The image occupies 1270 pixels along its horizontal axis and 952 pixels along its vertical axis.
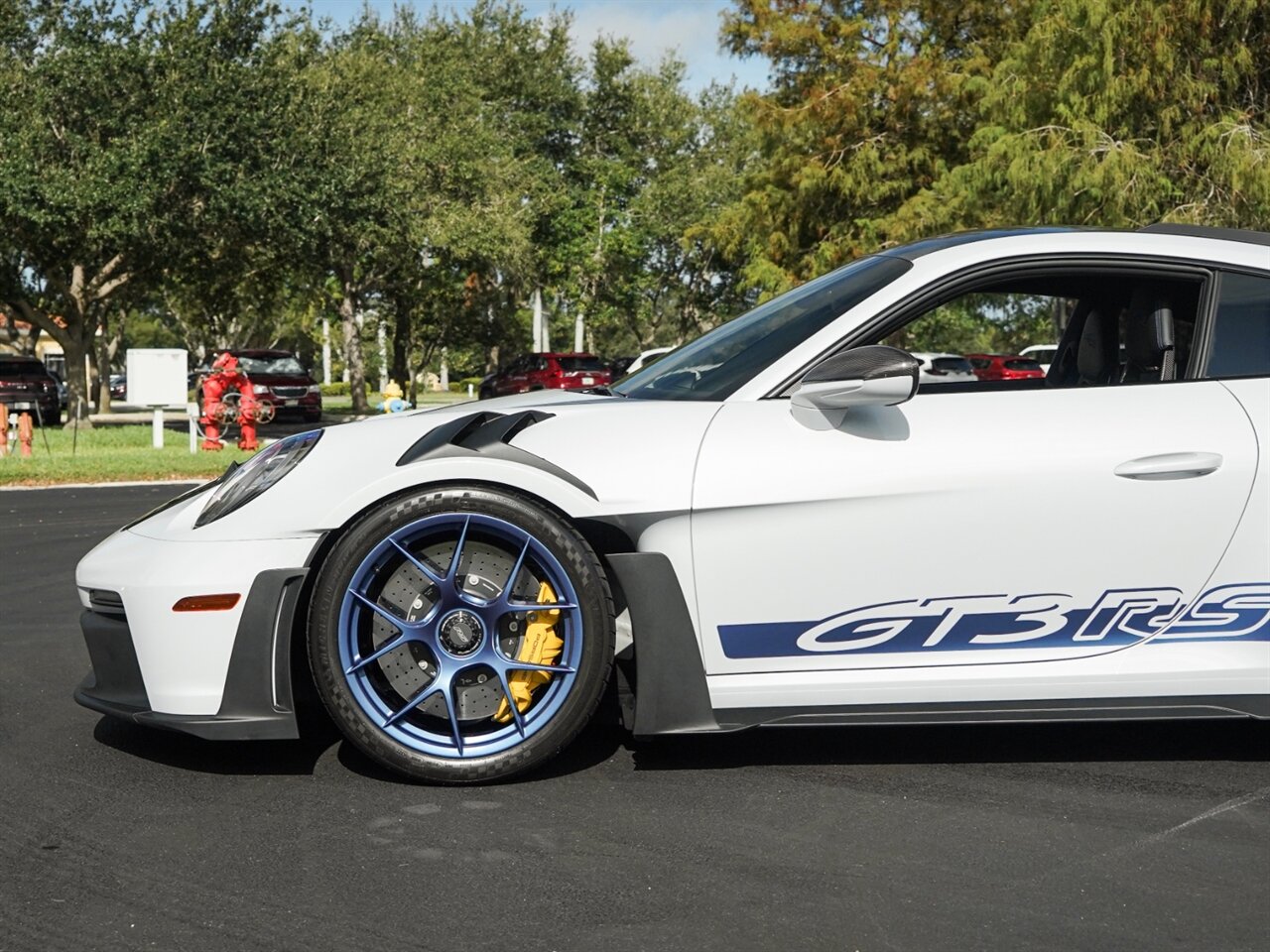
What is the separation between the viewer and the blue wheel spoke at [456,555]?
3961 mm

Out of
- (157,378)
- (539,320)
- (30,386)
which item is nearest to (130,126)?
(157,378)

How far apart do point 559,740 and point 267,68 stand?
27606 mm

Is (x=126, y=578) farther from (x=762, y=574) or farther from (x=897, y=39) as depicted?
(x=897, y=39)

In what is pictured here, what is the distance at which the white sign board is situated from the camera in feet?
70.2

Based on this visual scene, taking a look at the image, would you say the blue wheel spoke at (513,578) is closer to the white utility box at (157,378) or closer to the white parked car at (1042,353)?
the white parked car at (1042,353)

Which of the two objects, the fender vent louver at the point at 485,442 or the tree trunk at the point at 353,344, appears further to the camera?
the tree trunk at the point at 353,344

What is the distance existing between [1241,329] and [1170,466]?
519 millimetres

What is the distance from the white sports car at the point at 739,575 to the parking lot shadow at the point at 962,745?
43cm

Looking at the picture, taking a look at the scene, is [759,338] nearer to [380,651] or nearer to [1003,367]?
[1003,367]

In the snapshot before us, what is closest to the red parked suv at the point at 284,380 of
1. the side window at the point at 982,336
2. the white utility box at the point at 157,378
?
the white utility box at the point at 157,378

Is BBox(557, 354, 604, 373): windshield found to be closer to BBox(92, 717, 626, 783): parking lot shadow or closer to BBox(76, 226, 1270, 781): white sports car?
BBox(92, 717, 626, 783): parking lot shadow

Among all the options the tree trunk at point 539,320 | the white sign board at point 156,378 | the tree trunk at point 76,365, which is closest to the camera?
the white sign board at point 156,378

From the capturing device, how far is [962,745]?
457 centimetres

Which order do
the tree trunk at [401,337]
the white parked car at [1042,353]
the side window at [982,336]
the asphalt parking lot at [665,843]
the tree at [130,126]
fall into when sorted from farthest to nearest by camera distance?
the tree trunk at [401,337] < the tree at [130,126] < the white parked car at [1042,353] < the side window at [982,336] < the asphalt parking lot at [665,843]
